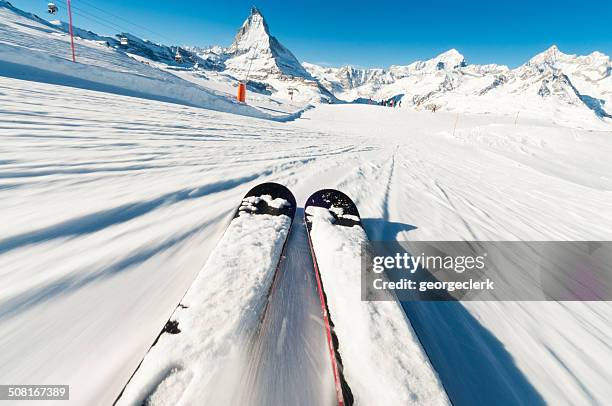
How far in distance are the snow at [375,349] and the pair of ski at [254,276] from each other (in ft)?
0.18

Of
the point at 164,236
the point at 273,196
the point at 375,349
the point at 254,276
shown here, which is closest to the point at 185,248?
the point at 164,236

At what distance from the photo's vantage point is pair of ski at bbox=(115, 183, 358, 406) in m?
1.04

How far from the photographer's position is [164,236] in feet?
7.57

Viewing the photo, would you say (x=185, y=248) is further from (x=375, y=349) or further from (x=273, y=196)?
(x=375, y=349)

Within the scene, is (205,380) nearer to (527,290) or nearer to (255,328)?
(255,328)

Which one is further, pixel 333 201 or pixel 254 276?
pixel 333 201

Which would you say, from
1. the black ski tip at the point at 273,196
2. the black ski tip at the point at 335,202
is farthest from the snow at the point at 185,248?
the black ski tip at the point at 335,202

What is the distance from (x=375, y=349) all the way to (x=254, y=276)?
858 millimetres

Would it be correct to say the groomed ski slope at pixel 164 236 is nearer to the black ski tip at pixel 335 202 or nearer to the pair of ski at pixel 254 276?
the pair of ski at pixel 254 276

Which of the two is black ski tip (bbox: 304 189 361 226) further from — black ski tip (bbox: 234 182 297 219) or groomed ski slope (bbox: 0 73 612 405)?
groomed ski slope (bbox: 0 73 612 405)

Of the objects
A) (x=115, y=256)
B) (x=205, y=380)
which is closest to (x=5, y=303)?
(x=115, y=256)

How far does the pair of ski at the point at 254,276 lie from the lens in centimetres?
104

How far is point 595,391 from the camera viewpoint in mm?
1467

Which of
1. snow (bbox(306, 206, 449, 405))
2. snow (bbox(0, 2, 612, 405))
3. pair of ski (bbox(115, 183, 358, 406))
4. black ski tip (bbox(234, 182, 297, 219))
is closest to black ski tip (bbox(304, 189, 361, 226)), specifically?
pair of ski (bbox(115, 183, 358, 406))
